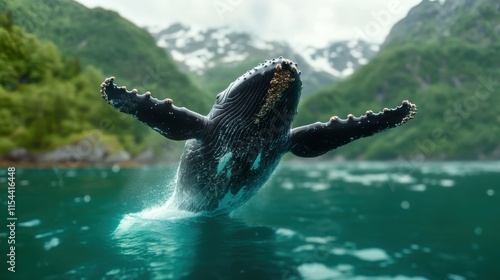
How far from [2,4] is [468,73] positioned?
221039 mm

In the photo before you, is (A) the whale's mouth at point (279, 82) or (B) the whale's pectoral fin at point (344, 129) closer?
(A) the whale's mouth at point (279, 82)

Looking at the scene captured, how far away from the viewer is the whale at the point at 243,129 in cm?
561

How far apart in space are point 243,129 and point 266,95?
683 millimetres

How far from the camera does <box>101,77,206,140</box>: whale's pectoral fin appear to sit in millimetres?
5285

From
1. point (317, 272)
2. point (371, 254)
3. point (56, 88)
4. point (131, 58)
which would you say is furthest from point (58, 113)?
point (131, 58)

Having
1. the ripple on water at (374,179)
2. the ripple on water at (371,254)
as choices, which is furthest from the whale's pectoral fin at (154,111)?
the ripple on water at (374,179)

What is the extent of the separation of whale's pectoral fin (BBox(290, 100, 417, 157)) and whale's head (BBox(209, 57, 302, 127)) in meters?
0.57

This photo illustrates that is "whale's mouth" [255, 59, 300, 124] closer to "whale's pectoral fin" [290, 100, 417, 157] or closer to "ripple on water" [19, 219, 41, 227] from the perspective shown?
"whale's pectoral fin" [290, 100, 417, 157]

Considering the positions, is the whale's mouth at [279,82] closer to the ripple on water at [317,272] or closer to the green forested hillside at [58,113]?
Answer: the ripple on water at [317,272]

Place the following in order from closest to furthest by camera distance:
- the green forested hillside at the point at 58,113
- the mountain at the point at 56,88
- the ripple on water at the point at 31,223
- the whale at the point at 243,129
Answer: the whale at the point at 243,129 → the mountain at the point at 56,88 → the ripple on water at the point at 31,223 → the green forested hillside at the point at 58,113

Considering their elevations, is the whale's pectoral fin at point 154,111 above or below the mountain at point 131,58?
below

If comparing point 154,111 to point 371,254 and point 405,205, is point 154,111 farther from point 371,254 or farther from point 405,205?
point 405,205

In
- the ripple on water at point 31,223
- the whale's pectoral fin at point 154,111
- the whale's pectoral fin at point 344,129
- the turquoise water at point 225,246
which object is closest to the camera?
the whale's pectoral fin at point 154,111

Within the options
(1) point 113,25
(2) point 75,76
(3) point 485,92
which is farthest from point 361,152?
(2) point 75,76
